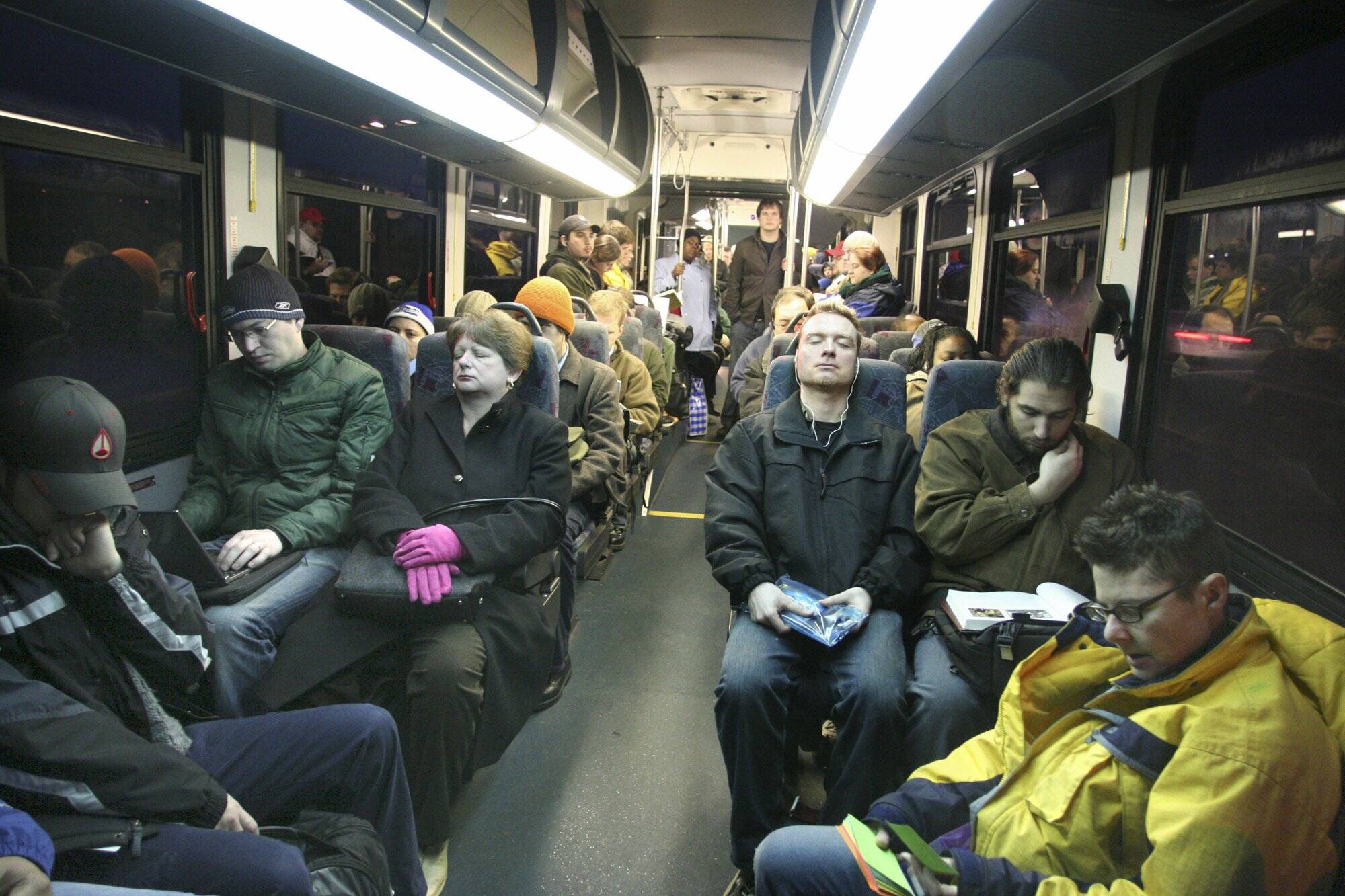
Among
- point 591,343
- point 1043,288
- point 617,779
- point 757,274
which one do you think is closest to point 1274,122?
point 1043,288

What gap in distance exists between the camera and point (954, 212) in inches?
266

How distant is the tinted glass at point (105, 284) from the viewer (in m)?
2.63

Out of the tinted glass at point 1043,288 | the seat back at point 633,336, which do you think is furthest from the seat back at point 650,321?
the tinted glass at point 1043,288

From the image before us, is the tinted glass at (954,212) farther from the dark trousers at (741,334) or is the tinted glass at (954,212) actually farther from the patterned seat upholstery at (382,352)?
the patterned seat upholstery at (382,352)

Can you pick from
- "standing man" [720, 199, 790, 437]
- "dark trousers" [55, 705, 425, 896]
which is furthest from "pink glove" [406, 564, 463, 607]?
"standing man" [720, 199, 790, 437]

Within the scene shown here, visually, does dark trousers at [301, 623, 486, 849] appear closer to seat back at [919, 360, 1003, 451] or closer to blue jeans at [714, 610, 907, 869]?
blue jeans at [714, 610, 907, 869]

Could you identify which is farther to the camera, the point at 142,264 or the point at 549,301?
the point at 549,301

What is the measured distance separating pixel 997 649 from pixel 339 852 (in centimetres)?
156

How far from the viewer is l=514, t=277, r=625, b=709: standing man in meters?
3.80

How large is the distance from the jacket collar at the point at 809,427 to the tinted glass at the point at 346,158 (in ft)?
6.68

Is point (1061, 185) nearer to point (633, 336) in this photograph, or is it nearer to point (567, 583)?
point (633, 336)

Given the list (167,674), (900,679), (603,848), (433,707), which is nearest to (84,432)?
(167,674)

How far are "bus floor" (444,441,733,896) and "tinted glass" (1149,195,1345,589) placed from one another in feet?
5.96

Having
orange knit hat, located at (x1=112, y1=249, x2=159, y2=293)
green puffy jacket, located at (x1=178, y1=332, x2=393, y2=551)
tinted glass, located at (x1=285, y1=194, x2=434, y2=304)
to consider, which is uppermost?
tinted glass, located at (x1=285, y1=194, x2=434, y2=304)
